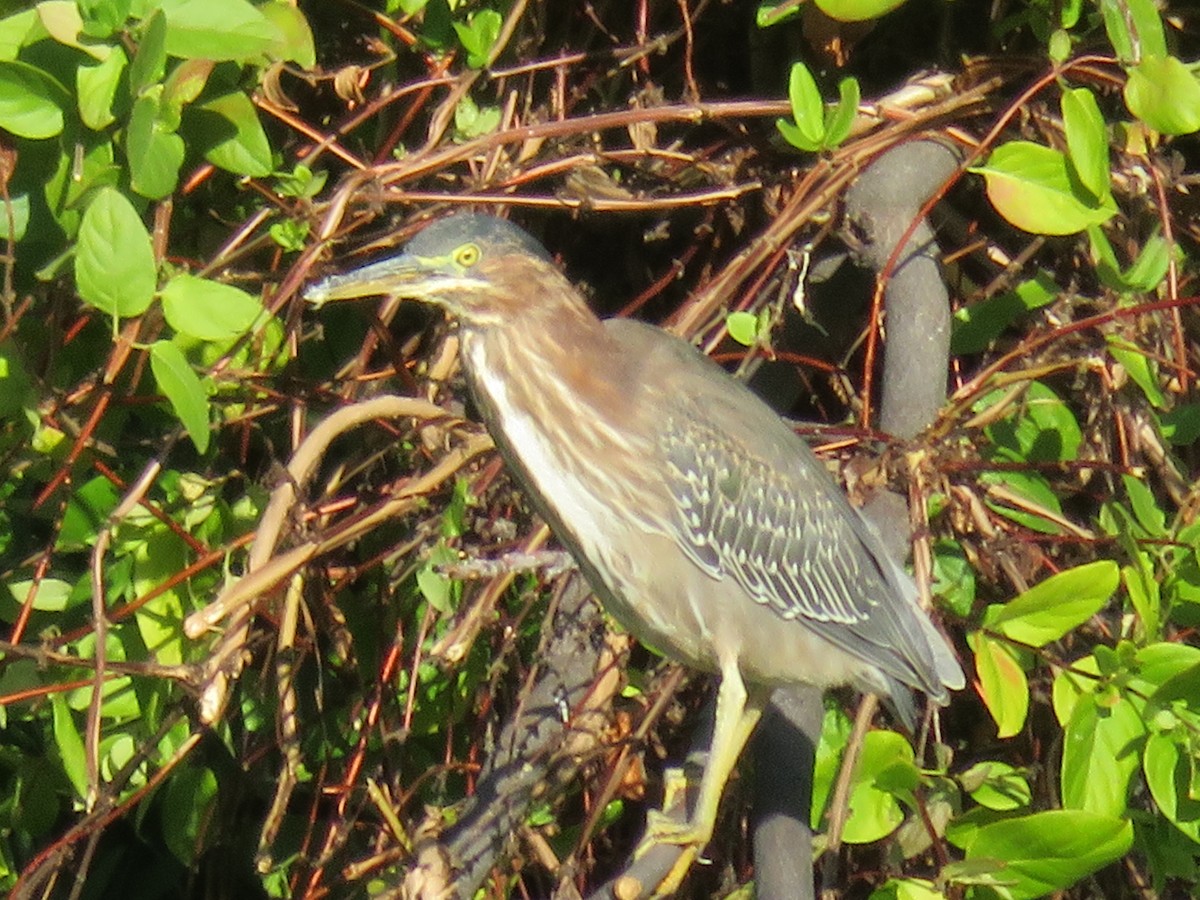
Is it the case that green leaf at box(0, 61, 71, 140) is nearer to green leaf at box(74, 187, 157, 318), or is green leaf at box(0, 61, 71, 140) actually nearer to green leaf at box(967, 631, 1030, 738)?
green leaf at box(74, 187, 157, 318)

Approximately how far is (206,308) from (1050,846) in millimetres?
902

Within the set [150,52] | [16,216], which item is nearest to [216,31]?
[150,52]

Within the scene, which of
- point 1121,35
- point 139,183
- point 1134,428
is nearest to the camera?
point 139,183

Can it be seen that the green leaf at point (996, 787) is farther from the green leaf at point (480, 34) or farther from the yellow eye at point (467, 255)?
the green leaf at point (480, 34)

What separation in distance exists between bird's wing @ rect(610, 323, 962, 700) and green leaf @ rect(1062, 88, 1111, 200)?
437mm

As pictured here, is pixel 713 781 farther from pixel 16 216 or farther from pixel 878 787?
pixel 16 216

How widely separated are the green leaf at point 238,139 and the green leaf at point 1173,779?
1.01 metres

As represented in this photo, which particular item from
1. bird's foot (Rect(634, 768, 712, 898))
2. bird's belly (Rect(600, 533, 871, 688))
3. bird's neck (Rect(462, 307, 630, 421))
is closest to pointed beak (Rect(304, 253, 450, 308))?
bird's neck (Rect(462, 307, 630, 421))

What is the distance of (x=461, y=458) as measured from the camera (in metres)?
1.86

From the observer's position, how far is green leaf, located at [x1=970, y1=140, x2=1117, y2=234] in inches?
68.9

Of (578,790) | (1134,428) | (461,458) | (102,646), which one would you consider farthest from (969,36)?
(102,646)

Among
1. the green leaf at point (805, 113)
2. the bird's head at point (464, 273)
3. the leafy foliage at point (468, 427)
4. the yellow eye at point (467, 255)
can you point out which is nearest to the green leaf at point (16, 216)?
the leafy foliage at point (468, 427)

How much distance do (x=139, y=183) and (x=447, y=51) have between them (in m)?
0.54

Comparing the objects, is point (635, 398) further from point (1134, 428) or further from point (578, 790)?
point (1134, 428)
